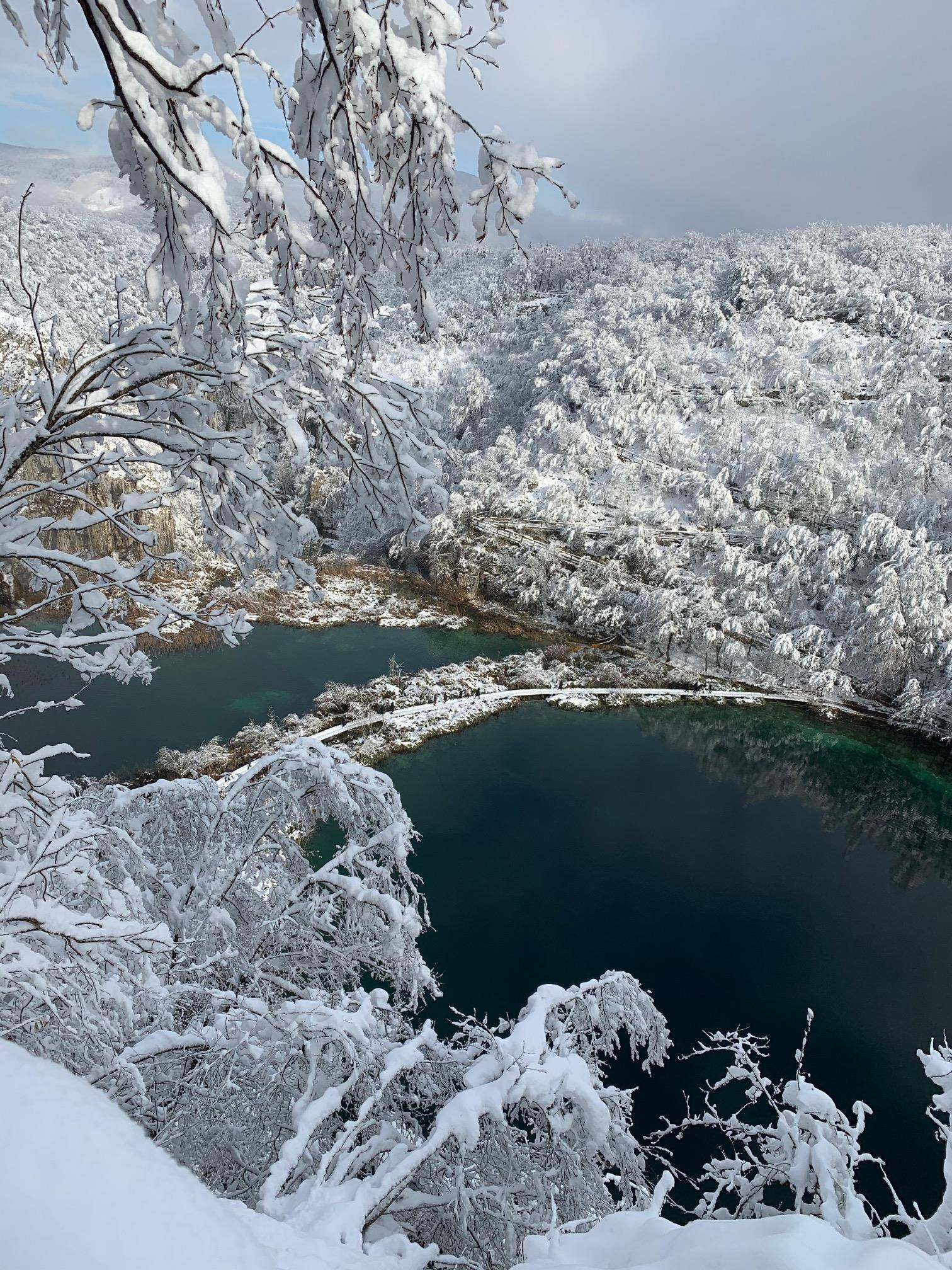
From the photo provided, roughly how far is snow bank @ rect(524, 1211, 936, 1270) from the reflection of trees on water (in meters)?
12.8

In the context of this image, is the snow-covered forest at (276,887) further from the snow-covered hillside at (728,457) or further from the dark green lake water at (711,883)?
the snow-covered hillside at (728,457)

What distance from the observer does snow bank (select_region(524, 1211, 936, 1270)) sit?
95cm

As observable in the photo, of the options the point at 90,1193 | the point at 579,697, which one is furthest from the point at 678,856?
the point at 90,1193

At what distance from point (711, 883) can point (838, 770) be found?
241 inches

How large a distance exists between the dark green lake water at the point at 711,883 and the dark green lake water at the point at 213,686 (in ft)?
12.9

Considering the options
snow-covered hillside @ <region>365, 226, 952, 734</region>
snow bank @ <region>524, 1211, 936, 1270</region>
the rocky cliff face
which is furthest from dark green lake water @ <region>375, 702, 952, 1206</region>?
the rocky cliff face

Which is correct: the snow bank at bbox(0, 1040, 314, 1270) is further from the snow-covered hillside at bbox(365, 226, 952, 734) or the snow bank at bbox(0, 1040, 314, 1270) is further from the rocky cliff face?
the snow-covered hillside at bbox(365, 226, 952, 734)

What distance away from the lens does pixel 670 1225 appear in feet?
4.19

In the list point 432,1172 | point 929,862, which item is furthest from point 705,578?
point 432,1172

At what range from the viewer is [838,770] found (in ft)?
48.3

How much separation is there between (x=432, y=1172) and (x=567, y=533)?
22810mm

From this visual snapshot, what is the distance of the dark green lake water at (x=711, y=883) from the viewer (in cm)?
806

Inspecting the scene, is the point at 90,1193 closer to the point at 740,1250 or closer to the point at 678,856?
the point at 740,1250

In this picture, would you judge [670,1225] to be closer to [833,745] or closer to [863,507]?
[833,745]
